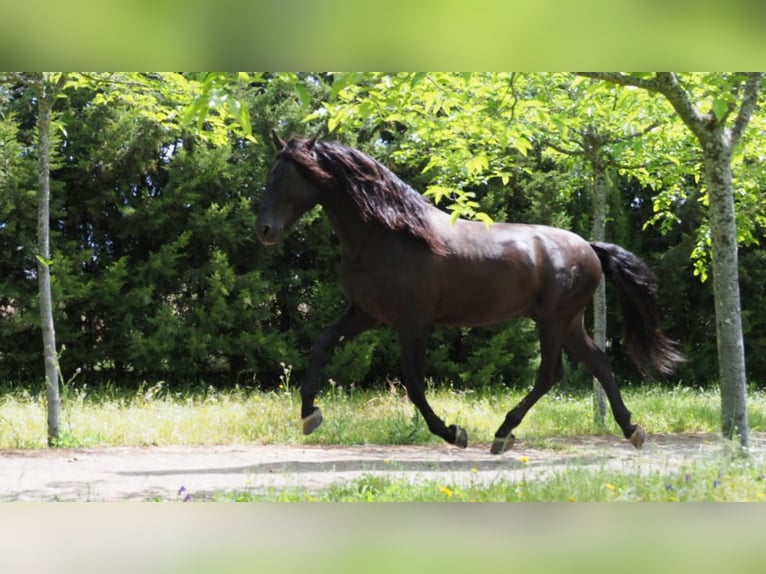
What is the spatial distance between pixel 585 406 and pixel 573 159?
2.81 m

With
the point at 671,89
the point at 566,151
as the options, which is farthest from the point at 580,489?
the point at 566,151

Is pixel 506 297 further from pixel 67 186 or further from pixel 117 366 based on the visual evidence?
pixel 67 186

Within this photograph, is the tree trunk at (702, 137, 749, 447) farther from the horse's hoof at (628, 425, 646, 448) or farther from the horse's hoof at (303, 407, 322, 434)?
the horse's hoof at (303, 407, 322, 434)

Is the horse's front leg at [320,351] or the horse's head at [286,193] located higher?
the horse's head at [286,193]

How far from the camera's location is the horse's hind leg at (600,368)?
5.73 metres

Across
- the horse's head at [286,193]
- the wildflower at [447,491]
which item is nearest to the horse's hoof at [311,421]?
the horse's head at [286,193]

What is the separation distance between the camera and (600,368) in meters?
5.88

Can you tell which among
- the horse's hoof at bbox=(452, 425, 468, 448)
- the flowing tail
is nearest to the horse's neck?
the horse's hoof at bbox=(452, 425, 468, 448)

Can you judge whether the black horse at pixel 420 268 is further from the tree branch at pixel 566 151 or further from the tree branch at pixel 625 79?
the tree branch at pixel 566 151

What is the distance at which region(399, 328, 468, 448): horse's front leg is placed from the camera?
17.4 ft

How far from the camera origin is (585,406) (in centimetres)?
870

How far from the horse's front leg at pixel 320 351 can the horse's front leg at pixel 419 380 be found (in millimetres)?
342

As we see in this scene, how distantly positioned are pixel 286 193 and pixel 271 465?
181 cm

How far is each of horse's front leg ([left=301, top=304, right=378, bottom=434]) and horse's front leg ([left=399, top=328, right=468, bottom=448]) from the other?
1.12 ft
